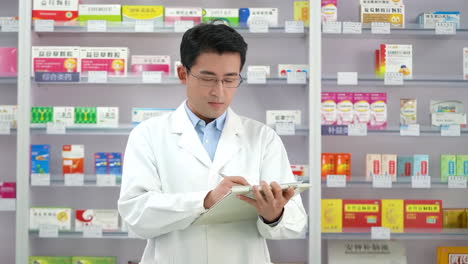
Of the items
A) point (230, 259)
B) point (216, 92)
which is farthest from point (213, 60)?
point (230, 259)

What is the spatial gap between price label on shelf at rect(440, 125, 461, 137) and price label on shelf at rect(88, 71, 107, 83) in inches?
99.1

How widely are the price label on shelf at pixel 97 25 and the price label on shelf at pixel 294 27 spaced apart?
134 centimetres

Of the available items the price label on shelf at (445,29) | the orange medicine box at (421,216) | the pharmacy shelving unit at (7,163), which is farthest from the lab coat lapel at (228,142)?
the pharmacy shelving unit at (7,163)

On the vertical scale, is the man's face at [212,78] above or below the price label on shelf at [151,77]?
below

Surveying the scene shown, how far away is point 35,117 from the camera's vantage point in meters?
4.16

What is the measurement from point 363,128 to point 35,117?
242 cm

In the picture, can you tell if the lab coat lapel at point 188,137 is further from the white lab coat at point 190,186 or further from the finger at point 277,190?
the finger at point 277,190

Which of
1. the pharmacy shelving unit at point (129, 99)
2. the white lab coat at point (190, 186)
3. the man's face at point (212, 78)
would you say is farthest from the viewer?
the pharmacy shelving unit at point (129, 99)

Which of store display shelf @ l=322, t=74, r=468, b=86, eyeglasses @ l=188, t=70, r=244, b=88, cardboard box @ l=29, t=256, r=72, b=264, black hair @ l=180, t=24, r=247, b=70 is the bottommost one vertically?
cardboard box @ l=29, t=256, r=72, b=264

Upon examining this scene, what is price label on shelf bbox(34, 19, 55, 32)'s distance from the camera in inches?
164

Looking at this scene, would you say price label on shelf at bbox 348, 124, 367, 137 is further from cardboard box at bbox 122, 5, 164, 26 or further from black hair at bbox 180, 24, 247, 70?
black hair at bbox 180, 24, 247, 70

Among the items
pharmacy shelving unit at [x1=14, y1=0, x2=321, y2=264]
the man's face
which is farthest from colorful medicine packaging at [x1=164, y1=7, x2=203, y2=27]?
the man's face

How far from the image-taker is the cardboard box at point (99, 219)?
13.5 feet

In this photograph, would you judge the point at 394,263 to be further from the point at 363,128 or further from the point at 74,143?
the point at 74,143
